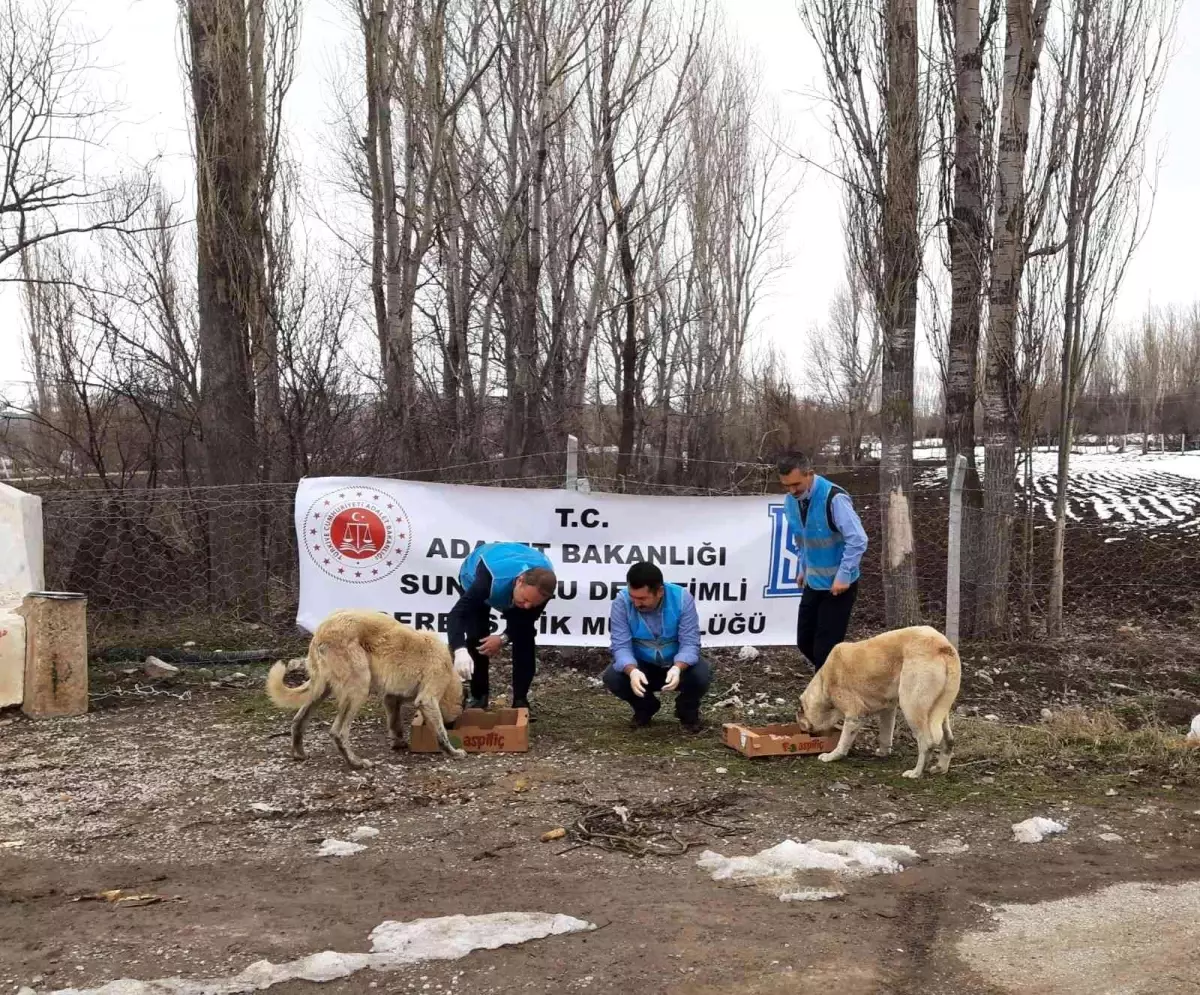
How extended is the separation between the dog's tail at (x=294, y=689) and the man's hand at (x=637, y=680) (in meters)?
1.94

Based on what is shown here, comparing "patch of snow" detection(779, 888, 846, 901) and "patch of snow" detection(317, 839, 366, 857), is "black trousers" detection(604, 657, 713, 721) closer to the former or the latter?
"patch of snow" detection(317, 839, 366, 857)

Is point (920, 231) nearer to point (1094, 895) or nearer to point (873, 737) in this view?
point (873, 737)

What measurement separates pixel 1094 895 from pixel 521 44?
14.6 metres

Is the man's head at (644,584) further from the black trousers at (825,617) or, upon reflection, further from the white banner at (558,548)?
the white banner at (558,548)

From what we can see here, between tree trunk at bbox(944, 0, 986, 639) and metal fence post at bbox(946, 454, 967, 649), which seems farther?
tree trunk at bbox(944, 0, 986, 639)

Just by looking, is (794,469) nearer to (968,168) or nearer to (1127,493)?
(968,168)

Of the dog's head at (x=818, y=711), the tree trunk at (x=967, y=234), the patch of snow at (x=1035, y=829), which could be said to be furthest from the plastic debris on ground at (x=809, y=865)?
the tree trunk at (x=967, y=234)

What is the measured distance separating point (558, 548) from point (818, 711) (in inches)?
111

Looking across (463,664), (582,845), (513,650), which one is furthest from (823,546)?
(582,845)

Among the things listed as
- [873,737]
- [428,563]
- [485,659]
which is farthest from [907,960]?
[428,563]

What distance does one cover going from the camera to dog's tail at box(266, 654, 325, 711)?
20.1 ft

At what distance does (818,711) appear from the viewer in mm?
6438

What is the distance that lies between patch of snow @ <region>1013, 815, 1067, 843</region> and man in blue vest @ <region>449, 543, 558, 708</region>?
10.2 feet

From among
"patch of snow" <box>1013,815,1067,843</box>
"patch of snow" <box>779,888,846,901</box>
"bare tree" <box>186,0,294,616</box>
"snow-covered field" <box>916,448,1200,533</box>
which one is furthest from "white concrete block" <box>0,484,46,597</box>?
"snow-covered field" <box>916,448,1200,533</box>
